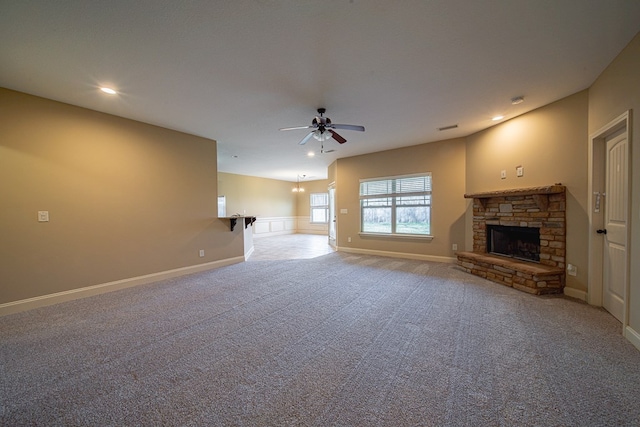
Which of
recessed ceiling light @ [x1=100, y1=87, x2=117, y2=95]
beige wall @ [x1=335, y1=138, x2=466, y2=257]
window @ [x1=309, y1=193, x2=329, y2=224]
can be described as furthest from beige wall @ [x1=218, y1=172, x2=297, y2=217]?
recessed ceiling light @ [x1=100, y1=87, x2=117, y2=95]

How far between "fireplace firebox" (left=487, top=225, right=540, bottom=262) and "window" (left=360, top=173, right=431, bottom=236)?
1.26 meters

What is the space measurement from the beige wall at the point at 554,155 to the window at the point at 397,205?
4.49 ft

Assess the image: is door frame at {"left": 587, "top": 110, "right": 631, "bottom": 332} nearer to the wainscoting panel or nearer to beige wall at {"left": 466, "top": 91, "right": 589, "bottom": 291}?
beige wall at {"left": 466, "top": 91, "right": 589, "bottom": 291}

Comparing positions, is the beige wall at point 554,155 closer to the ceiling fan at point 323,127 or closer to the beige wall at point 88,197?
the ceiling fan at point 323,127

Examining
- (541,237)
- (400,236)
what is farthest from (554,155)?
(400,236)

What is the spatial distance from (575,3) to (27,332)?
5.63 m

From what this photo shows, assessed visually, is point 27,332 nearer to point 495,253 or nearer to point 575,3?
point 575,3

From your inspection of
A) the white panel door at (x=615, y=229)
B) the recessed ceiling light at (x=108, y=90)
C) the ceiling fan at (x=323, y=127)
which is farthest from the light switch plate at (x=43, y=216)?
the white panel door at (x=615, y=229)

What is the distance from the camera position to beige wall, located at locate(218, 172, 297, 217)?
9.02m

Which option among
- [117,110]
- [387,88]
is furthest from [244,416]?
[117,110]

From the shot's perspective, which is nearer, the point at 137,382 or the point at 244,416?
the point at 244,416

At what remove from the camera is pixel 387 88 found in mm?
2893

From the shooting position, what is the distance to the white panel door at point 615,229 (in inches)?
97.1

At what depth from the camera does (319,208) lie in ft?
37.2
